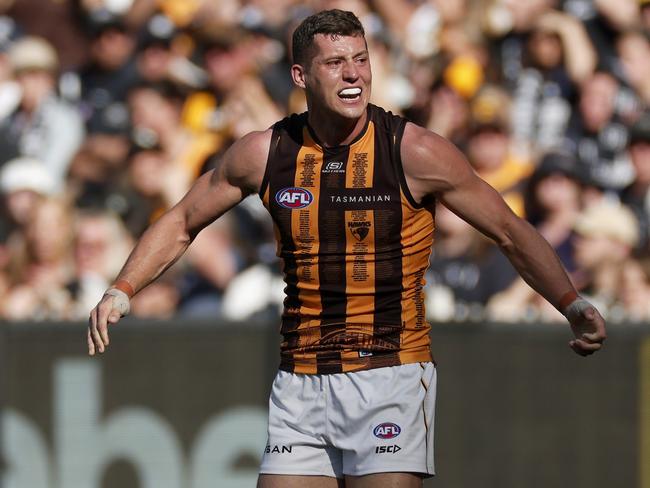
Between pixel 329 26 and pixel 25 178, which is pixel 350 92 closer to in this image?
pixel 329 26

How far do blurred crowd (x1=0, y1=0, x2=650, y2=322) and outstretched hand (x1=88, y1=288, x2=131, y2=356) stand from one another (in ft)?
10.0

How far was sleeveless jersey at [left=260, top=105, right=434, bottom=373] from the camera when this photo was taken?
17.4 ft

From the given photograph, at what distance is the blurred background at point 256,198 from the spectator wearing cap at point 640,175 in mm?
20

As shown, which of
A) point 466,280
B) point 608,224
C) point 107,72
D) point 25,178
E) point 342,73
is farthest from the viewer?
point 107,72

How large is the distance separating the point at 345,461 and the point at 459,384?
9.74 feet

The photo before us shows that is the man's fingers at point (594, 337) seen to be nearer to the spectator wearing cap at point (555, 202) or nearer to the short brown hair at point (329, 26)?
the short brown hair at point (329, 26)

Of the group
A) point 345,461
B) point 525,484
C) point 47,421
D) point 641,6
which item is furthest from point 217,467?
point 641,6

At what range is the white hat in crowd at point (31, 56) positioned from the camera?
10.8 meters

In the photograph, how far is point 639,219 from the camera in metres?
9.30

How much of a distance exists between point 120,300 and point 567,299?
1.78 meters

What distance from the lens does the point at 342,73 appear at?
528cm

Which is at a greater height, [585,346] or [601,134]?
[601,134]

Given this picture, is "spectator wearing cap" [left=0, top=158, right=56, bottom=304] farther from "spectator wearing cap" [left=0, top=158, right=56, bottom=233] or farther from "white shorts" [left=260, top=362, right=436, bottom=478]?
"white shorts" [left=260, top=362, right=436, bottom=478]

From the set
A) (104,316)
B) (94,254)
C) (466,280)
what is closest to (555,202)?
(466,280)
